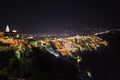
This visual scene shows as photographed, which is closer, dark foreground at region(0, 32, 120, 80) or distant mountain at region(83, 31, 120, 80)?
dark foreground at region(0, 32, 120, 80)

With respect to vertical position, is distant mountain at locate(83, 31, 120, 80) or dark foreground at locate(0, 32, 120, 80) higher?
dark foreground at locate(0, 32, 120, 80)

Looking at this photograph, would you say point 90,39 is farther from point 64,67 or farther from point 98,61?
point 64,67

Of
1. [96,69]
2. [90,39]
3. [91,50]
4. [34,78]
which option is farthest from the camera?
[90,39]

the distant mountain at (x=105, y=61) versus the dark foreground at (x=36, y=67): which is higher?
the dark foreground at (x=36, y=67)

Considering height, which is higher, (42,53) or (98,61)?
(42,53)

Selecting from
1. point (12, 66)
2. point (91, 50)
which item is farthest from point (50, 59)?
point (91, 50)

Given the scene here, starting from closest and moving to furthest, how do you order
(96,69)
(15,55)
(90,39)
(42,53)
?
(15,55) < (42,53) < (96,69) < (90,39)

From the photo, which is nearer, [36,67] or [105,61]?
[36,67]

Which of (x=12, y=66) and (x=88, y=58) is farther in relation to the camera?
(x=88, y=58)

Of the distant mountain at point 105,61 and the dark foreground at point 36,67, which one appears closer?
the dark foreground at point 36,67

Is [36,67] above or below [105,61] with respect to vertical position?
above

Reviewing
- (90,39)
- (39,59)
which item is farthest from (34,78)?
(90,39)
